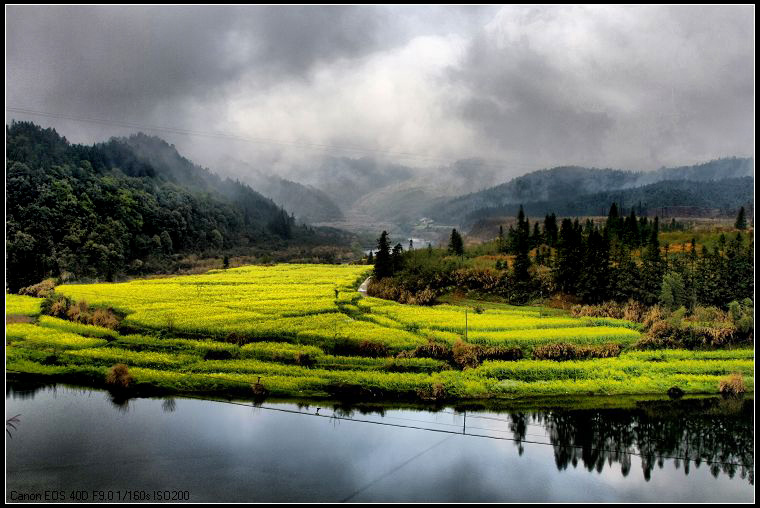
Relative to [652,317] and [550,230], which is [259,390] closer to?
[550,230]

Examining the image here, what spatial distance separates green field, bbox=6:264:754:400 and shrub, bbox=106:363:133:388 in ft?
0.87

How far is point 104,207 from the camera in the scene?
→ 22281 millimetres

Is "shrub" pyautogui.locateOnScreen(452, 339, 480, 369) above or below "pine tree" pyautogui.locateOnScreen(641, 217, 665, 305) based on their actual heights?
below

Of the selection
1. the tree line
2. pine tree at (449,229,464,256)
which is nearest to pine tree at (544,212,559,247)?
the tree line

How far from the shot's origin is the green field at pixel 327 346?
18062mm

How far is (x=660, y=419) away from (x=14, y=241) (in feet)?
74.1

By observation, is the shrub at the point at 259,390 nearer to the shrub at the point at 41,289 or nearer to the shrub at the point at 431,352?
the shrub at the point at 431,352

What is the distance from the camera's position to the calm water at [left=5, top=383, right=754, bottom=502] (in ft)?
45.4

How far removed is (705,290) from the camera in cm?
2034

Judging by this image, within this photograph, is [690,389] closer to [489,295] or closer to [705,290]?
[705,290]

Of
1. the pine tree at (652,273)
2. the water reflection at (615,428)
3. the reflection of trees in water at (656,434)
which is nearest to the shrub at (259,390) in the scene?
the water reflection at (615,428)

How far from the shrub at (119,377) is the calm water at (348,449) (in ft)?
1.64

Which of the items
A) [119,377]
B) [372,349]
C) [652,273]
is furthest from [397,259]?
[119,377]

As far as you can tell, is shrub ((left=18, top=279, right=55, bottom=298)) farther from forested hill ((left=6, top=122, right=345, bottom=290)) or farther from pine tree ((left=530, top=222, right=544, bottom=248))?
pine tree ((left=530, top=222, right=544, bottom=248))
